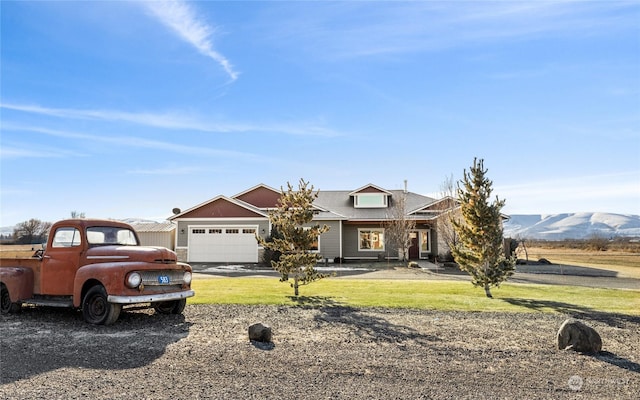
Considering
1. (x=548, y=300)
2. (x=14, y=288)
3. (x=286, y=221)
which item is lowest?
(x=548, y=300)

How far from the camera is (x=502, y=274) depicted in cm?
1391

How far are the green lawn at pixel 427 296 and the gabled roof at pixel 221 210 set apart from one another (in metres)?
12.9

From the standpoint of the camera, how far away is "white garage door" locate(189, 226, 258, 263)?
29.5 m

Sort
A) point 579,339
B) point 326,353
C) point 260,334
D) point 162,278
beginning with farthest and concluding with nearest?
point 162,278 → point 260,334 → point 579,339 → point 326,353

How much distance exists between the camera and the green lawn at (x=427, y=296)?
1148 cm

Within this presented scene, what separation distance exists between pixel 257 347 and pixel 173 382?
1955 millimetres

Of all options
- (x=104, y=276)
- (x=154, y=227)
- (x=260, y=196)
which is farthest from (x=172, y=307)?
(x=154, y=227)

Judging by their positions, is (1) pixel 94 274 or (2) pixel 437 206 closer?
(1) pixel 94 274

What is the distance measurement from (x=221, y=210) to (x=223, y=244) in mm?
2387

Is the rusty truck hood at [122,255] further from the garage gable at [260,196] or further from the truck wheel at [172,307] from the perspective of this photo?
the garage gable at [260,196]

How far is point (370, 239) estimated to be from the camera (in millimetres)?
32781

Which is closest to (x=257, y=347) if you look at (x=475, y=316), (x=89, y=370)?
(x=89, y=370)

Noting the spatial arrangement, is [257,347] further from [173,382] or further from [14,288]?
[14,288]

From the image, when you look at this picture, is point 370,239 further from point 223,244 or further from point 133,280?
point 133,280
